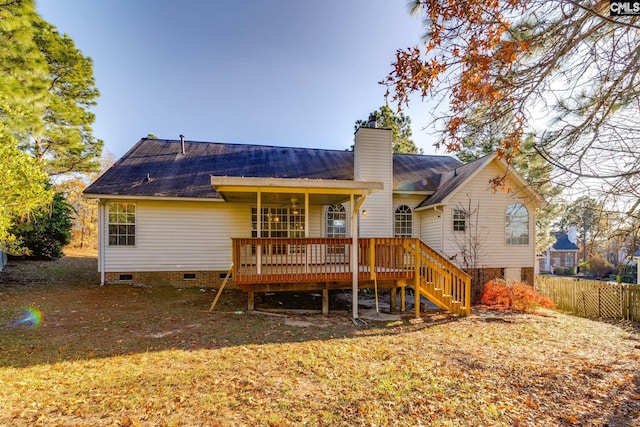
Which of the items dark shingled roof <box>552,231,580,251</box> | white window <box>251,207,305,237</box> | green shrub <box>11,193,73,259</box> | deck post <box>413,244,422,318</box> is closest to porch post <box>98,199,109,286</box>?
white window <box>251,207,305,237</box>

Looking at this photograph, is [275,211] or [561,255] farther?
[561,255]

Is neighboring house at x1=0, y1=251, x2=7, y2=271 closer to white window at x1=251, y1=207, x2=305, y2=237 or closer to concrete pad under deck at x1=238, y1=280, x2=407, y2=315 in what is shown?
white window at x1=251, y1=207, x2=305, y2=237

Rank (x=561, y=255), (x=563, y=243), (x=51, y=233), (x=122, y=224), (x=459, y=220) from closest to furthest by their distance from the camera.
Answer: (x=122, y=224) → (x=459, y=220) → (x=51, y=233) → (x=563, y=243) → (x=561, y=255)

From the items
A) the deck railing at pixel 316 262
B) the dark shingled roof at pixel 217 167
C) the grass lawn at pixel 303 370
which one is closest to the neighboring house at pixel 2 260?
the dark shingled roof at pixel 217 167

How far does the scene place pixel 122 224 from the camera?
10.9m

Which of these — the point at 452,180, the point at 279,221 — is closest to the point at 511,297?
the point at 452,180

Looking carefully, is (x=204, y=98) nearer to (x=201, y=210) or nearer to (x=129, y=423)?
(x=201, y=210)

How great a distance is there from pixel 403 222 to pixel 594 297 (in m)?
7.03

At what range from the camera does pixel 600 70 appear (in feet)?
14.3

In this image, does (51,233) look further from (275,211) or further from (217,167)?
(275,211)

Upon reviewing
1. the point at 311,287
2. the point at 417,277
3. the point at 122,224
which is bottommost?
the point at 311,287

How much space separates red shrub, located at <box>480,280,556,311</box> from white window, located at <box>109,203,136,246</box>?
1285 cm

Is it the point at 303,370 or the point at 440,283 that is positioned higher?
the point at 440,283

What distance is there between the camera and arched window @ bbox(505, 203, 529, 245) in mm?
12728
